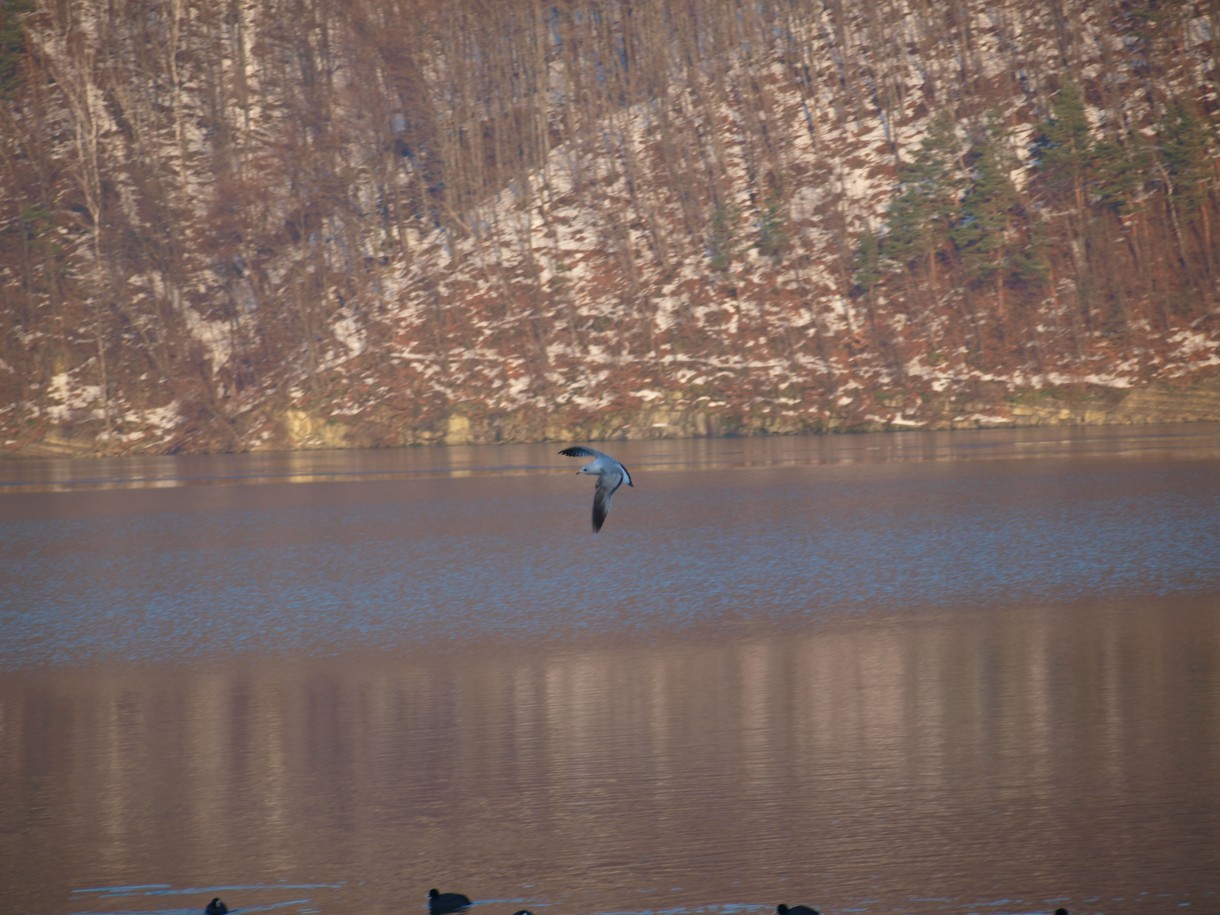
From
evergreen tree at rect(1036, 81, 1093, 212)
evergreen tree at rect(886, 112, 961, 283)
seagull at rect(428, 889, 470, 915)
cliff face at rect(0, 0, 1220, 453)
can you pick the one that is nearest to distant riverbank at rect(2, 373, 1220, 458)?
cliff face at rect(0, 0, 1220, 453)

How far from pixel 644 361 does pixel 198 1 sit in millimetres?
57230

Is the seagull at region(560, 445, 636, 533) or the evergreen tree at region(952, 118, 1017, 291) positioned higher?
the evergreen tree at region(952, 118, 1017, 291)

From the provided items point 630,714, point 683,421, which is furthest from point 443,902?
point 683,421

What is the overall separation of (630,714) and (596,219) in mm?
83550

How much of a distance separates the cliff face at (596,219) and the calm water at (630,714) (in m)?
41.7

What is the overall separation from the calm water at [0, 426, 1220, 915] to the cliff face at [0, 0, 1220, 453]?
41.7 m

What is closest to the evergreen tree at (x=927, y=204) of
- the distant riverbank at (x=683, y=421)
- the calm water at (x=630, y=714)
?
the distant riverbank at (x=683, y=421)

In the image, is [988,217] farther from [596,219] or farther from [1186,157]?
[596,219]

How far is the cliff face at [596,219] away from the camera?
3484 inches

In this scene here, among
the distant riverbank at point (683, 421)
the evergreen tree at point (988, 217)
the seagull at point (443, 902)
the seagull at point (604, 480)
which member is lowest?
the seagull at point (443, 902)

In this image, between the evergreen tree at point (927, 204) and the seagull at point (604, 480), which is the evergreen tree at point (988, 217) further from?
the seagull at point (604, 480)

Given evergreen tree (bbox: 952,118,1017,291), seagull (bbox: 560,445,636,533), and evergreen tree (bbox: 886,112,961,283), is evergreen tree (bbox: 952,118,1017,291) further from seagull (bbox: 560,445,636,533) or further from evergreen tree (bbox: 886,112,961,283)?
seagull (bbox: 560,445,636,533)

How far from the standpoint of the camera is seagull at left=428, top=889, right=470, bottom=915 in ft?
45.2

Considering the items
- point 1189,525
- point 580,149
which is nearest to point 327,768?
point 1189,525
